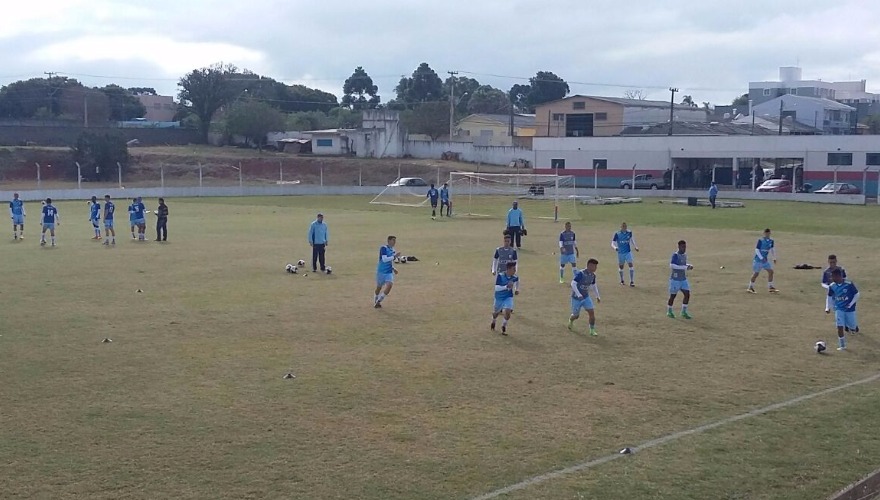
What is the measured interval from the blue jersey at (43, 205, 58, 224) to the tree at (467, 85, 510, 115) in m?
123

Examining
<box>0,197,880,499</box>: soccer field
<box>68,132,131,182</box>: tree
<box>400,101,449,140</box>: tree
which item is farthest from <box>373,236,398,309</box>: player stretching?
<box>400,101,449,140</box>: tree

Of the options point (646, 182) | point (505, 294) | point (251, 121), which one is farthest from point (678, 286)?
point (251, 121)

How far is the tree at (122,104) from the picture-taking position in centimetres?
13762

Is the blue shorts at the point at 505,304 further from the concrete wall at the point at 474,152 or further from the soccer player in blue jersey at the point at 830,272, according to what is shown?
the concrete wall at the point at 474,152

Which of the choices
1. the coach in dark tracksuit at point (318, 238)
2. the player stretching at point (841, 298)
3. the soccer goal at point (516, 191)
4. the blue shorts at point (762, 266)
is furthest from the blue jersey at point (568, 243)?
the soccer goal at point (516, 191)

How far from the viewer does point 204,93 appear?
116 metres

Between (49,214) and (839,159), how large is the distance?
60.0 meters

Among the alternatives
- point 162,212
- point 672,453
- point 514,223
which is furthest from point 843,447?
point 162,212

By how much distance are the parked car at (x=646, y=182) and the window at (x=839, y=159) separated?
43.0ft

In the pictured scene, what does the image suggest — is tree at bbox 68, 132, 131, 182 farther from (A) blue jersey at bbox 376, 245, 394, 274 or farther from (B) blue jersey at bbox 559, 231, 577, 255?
(A) blue jersey at bbox 376, 245, 394, 274

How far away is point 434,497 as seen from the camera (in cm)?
1007

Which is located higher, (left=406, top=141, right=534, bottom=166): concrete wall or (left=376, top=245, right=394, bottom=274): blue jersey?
(left=406, top=141, right=534, bottom=166): concrete wall

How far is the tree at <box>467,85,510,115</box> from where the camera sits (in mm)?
156712

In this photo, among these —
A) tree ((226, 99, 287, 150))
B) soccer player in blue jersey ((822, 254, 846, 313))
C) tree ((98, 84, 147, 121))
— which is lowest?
soccer player in blue jersey ((822, 254, 846, 313))
